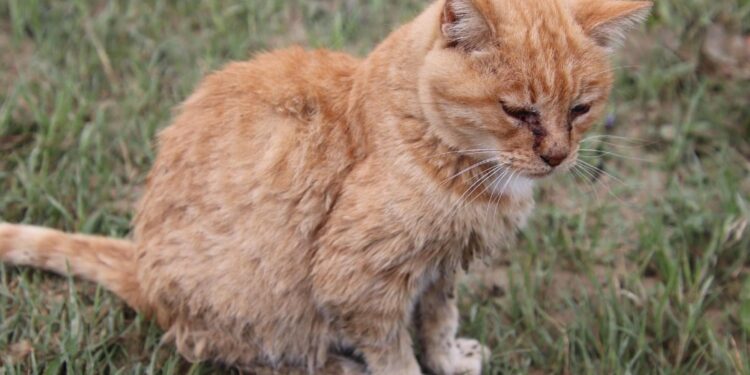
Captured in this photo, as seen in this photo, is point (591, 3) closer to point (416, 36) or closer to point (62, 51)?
point (416, 36)

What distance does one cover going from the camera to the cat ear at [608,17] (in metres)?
2.51

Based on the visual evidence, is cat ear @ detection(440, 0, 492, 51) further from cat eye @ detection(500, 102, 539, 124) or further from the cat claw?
the cat claw

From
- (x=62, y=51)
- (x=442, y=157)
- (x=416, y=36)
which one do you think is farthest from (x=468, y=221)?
(x=62, y=51)

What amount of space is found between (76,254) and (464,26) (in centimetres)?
160

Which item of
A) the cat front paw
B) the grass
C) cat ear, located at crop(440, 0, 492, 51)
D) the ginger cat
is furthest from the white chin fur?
the cat front paw

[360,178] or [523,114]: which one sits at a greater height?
[523,114]

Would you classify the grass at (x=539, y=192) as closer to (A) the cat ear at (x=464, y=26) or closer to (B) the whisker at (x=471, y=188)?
(B) the whisker at (x=471, y=188)

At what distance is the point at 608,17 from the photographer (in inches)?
98.6

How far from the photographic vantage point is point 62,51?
4.18m

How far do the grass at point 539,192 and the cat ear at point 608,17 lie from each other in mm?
625

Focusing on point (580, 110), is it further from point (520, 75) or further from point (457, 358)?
point (457, 358)

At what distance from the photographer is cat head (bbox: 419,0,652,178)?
2.41 metres

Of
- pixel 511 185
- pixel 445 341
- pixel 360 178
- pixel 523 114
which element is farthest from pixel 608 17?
pixel 445 341

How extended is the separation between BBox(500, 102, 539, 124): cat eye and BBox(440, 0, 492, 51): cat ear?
0.60ft
